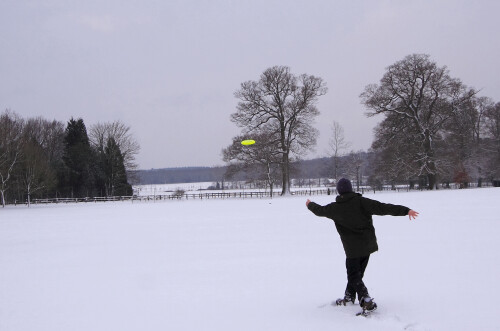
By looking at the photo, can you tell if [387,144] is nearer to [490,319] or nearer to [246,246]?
[246,246]

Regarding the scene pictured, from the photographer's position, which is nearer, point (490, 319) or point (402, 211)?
point (490, 319)

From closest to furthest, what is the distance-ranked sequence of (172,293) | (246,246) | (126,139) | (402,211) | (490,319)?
(490,319)
(402,211)
(172,293)
(246,246)
(126,139)

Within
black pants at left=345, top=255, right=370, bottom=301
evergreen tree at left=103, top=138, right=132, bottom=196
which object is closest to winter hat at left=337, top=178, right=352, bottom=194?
black pants at left=345, top=255, right=370, bottom=301

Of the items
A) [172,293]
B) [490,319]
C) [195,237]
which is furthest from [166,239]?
[490,319]

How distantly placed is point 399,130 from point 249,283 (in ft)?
127

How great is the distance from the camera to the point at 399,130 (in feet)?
136

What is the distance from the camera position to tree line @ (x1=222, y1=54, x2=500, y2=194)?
40219mm

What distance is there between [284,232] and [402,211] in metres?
8.54

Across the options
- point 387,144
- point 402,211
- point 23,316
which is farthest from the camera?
point 387,144

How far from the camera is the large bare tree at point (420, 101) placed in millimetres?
39812

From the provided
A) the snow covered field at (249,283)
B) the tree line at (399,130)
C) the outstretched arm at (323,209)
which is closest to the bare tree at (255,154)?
the tree line at (399,130)

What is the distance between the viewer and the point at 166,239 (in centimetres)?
1256

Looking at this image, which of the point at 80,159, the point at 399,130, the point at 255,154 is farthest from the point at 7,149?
the point at 399,130

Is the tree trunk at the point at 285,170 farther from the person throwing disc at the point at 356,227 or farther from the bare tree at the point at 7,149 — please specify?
the person throwing disc at the point at 356,227
